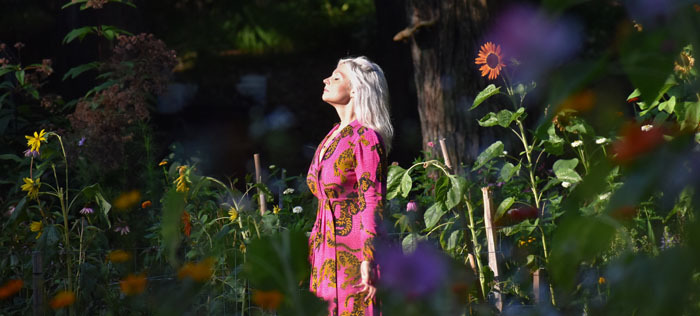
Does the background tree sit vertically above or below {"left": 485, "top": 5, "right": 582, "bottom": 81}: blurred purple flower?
above

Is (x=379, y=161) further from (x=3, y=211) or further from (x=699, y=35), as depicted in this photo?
(x=3, y=211)

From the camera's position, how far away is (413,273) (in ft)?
1.17

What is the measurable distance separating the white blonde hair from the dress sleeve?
0.20ft

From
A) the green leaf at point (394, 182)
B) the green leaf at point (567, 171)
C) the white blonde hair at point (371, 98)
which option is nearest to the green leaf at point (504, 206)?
the green leaf at point (567, 171)

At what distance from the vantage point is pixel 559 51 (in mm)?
358

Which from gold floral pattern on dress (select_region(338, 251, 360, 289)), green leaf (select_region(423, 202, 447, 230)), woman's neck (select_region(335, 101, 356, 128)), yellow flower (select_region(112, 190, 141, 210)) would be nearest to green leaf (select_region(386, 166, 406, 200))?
green leaf (select_region(423, 202, 447, 230))

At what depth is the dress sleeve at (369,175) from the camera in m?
2.23

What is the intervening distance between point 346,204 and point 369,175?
0.43ft

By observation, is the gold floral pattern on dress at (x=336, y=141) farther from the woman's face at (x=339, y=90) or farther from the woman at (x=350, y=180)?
the woman's face at (x=339, y=90)

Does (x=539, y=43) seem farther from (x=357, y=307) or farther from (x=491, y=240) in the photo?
(x=491, y=240)

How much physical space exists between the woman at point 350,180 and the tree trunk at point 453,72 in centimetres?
167

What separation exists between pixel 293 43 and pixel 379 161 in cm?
745

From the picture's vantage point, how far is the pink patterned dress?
7.45ft

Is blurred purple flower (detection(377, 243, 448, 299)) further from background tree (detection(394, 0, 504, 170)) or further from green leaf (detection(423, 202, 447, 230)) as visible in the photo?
background tree (detection(394, 0, 504, 170))
